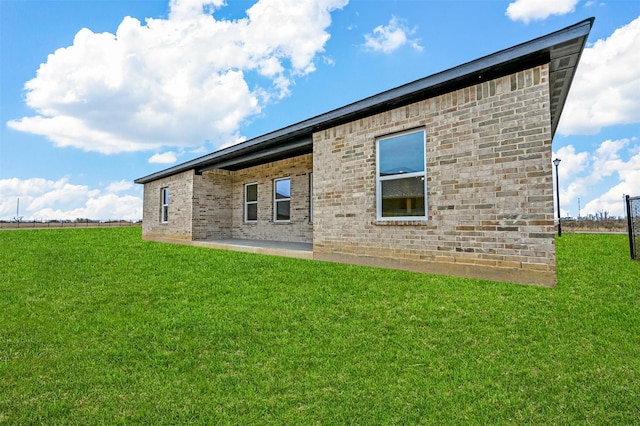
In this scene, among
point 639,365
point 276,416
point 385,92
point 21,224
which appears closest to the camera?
point 276,416

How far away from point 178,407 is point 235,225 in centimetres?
1189

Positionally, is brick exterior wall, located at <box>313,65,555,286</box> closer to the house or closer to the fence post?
the house

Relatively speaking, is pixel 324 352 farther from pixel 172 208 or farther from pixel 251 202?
pixel 172 208

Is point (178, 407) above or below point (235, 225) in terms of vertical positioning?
below

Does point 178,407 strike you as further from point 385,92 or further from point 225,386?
point 385,92

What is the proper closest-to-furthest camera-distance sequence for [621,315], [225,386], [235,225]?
1. [225,386]
2. [621,315]
3. [235,225]

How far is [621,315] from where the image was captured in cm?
404

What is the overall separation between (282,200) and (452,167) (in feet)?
23.9

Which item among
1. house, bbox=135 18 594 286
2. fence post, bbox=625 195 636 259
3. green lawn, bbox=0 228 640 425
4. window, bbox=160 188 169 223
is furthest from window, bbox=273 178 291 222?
fence post, bbox=625 195 636 259

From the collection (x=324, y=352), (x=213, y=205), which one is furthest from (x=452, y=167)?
(x=213, y=205)

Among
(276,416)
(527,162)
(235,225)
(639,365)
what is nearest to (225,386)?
(276,416)

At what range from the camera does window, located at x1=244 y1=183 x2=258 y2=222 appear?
43.4 feet

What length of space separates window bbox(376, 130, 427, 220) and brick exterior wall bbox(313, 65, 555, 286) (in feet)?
0.51

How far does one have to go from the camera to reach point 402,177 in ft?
21.7
